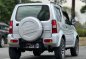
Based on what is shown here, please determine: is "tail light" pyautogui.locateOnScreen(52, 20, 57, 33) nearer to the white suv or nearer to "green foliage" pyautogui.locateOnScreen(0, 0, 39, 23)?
the white suv

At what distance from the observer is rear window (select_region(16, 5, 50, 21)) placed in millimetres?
12867

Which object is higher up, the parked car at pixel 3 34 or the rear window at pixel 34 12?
the rear window at pixel 34 12

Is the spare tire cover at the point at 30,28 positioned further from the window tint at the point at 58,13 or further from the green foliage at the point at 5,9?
the green foliage at the point at 5,9

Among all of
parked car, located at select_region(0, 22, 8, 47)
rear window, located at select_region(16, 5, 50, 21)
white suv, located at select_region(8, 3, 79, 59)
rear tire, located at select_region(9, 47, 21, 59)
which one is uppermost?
rear window, located at select_region(16, 5, 50, 21)

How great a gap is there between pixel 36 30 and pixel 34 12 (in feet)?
2.59

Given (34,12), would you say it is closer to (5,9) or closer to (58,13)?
(58,13)

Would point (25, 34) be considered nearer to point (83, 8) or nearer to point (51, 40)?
point (51, 40)

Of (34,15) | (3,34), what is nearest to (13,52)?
(34,15)

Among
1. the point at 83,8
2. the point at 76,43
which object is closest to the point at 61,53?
the point at 76,43

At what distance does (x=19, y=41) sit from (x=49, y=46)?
999mm

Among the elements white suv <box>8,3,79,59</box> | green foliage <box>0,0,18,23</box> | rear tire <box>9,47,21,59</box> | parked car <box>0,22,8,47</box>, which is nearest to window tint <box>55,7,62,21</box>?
white suv <box>8,3,79,59</box>

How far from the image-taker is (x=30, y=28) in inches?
492

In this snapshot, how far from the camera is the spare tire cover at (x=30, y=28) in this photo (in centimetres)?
1245

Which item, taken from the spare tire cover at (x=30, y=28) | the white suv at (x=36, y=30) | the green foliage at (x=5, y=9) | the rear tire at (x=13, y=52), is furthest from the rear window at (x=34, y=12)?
the green foliage at (x=5, y=9)
